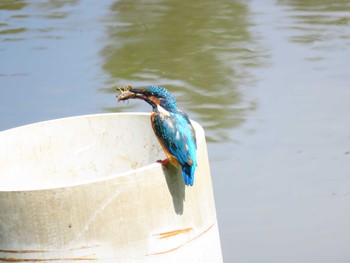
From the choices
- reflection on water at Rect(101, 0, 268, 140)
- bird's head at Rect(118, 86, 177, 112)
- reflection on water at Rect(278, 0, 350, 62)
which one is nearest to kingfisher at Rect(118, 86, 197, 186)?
bird's head at Rect(118, 86, 177, 112)

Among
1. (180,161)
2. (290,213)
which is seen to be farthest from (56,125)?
(290,213)

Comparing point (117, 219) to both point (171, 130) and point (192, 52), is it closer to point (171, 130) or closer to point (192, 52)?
point (171, 130)

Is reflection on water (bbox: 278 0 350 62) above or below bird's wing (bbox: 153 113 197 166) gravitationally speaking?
below

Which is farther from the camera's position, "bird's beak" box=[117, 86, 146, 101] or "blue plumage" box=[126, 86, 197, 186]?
"bird's beak" box=[117, 86, 146, 101]

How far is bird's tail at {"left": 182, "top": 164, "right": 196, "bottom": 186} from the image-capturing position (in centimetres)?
273

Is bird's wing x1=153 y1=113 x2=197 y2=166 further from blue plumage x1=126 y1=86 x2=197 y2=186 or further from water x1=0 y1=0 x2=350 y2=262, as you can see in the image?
water x1=0 y1=0 x2=350 y2=262

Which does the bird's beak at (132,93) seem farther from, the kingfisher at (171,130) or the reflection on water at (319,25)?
the reflection on water at (319,25)

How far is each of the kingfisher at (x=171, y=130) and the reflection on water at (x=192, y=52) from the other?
189 cm

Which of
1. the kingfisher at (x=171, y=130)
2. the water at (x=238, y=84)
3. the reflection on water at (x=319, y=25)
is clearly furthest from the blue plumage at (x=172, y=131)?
the reflection on water at (x=319, y=25)

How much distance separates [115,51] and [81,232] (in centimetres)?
366

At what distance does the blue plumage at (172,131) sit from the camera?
2.74m

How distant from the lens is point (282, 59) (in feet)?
19.4

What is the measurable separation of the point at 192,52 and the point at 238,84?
2.12 feet

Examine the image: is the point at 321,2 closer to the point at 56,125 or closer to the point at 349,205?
the point at 349,205
